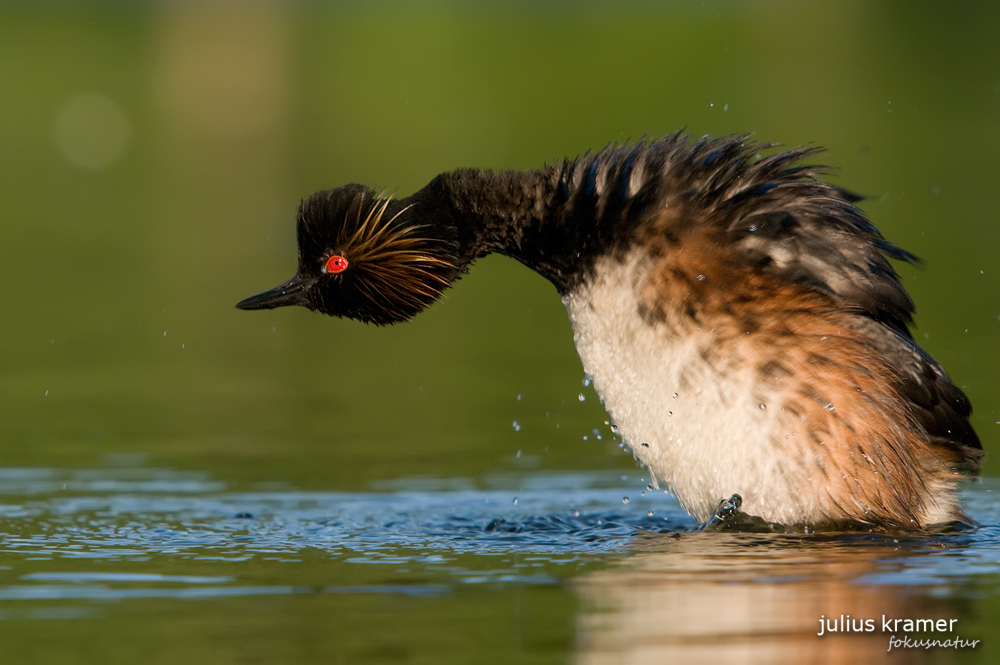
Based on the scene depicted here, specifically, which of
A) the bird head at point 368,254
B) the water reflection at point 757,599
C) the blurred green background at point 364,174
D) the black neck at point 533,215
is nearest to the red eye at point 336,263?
the bird head at point 368,254

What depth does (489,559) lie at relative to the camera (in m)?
7.38

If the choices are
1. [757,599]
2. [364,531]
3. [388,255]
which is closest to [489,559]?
[364,531]

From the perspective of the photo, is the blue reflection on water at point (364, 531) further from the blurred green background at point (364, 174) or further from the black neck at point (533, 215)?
the black neck at point (533, 215)

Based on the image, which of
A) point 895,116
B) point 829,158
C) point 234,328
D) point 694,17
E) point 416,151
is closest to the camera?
point 234,328

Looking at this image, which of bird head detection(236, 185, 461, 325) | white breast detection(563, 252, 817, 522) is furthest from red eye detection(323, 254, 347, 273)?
white breast detection(563, 252, 817, 522)

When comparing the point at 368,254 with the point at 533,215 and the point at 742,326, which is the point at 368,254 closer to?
the point at 533,215

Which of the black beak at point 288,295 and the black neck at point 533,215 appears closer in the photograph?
the black neck at point 533,215

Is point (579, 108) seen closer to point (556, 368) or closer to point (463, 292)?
point (463, 292)

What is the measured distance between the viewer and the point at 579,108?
100ft

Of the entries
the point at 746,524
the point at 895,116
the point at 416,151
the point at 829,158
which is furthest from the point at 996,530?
the point at 895,116

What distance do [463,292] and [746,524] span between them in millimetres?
9505

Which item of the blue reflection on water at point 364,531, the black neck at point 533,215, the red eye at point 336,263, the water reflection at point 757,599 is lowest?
the water reflection at point 757,599

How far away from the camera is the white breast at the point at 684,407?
25.5 feet

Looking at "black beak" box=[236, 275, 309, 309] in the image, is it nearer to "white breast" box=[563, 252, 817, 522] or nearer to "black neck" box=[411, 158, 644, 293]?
"black neck" box=[411, 158, 644, 293]
